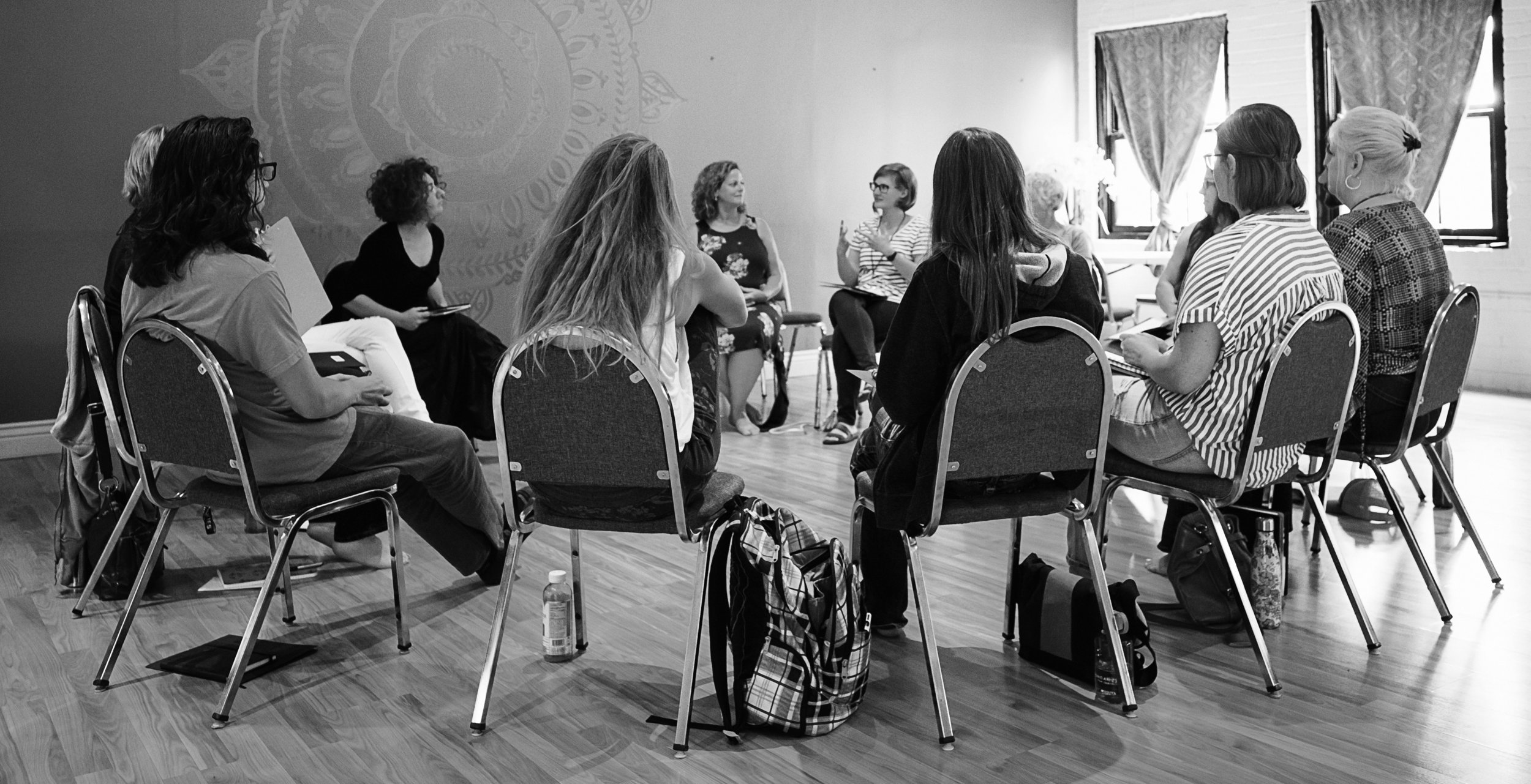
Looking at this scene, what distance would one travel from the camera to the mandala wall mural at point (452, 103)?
19.7ft

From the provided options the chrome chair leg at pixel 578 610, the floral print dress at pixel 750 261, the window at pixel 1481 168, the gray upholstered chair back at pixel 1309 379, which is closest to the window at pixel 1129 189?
the window at pixel 1481 168

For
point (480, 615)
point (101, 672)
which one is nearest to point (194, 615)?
point (101, 672)

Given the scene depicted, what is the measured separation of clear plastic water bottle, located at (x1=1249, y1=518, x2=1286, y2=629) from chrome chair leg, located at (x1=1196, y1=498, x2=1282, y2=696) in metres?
0.31

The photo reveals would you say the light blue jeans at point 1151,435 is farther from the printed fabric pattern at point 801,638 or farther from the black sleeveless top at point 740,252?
the black sleeveless top at point 740,252

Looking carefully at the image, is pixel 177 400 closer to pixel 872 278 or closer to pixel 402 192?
pixel 402 192

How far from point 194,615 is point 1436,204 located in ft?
23.8

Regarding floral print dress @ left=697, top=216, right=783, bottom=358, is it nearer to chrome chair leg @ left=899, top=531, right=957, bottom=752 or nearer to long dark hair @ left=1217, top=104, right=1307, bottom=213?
long dark hair @ left=1217, top=104, right=1307, bottom=213

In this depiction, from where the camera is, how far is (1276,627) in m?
3.00

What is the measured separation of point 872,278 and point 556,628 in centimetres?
358

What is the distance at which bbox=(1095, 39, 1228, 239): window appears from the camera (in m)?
8.92

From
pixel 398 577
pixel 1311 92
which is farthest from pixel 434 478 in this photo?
pixel 1311 92

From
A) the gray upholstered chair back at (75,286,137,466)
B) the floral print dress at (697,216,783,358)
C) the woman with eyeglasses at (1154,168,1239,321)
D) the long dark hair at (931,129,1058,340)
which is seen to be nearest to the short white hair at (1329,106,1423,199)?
the woman with eyeglasses at (1154,168,1239,321)

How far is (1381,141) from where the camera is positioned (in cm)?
319

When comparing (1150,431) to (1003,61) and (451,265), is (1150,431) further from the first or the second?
(1003,61)
